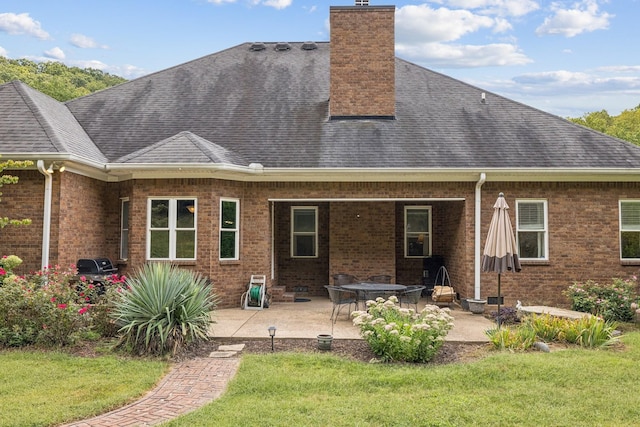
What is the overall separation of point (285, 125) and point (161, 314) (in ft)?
25.2

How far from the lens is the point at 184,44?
956 inches

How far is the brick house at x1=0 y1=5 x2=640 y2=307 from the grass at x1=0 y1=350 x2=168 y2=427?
4.22 m

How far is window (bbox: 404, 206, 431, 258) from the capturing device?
14.8m

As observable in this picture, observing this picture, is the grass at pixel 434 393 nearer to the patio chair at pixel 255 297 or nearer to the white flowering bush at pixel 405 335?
the white flowering bush at pixel 405 335

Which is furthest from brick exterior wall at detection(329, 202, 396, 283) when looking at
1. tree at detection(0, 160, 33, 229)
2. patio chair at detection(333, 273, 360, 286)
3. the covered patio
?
tree at detection(0, 160, 33, 229)

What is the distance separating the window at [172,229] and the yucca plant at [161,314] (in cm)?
342

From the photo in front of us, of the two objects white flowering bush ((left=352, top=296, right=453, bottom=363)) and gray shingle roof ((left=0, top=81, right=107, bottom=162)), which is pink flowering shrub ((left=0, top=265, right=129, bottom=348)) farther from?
white flowering bush ((left=352, top=296, right=453, bottom=363))

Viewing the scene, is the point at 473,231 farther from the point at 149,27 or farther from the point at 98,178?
the point at 149,27

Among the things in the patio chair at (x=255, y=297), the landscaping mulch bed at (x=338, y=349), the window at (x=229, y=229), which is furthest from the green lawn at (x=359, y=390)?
the window at (x=229, y=229)

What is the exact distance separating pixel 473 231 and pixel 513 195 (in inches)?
54.2

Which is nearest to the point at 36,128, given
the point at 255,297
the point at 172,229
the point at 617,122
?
the point at 172,229

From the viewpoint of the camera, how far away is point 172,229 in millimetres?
11531

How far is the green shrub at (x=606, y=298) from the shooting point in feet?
34.2

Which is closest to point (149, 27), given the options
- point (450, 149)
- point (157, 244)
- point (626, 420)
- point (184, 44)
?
point (184, 44)
